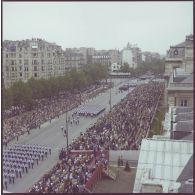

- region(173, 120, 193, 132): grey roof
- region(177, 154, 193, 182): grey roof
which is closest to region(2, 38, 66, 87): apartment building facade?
region(173, 120, 193, 132): grey roof

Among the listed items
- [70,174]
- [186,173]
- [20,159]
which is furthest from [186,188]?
[20,159]

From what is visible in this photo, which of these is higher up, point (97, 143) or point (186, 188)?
point (186, 188)

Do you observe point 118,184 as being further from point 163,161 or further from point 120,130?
point 120,130

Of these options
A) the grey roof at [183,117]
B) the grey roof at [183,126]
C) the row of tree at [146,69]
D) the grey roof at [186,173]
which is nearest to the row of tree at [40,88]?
the row of tree at [146,69]

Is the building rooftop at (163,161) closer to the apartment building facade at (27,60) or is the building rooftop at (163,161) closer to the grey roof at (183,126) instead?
the grey roof at (183,126)

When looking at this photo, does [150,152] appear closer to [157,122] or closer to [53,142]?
[53,142]

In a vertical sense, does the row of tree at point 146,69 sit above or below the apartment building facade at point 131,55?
below
